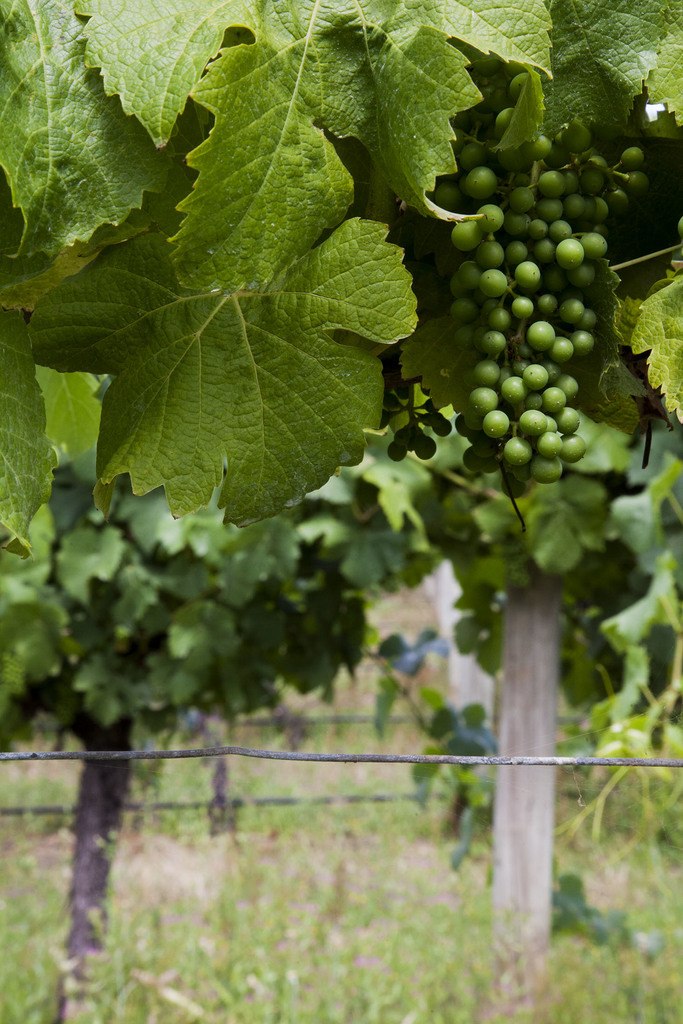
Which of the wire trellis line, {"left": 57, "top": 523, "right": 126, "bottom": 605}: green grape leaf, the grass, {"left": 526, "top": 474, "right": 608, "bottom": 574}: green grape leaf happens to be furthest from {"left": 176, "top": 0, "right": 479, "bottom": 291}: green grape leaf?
{"left": 57, "top": 523, "right": 126, "bottom": 605}: green grape leaf

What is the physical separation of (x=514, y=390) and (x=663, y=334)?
7cm

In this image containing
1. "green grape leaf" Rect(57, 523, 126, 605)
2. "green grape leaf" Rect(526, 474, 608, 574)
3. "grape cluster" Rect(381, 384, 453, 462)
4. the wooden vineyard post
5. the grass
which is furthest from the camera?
the grass

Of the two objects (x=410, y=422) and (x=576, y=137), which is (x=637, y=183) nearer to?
(x=576, y=137)

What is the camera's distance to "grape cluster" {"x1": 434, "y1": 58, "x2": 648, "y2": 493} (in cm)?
37

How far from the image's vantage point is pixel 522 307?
38cm

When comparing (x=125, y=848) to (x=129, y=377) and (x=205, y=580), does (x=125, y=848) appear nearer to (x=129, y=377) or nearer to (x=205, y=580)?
(x=205, y=580)

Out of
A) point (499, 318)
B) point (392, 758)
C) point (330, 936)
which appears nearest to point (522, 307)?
point (499, 318)

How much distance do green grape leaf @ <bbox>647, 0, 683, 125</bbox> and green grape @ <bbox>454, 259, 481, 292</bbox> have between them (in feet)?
0.30

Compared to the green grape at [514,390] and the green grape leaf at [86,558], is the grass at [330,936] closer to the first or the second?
the green grape leaf at [86,558]

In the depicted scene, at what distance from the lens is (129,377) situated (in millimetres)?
419

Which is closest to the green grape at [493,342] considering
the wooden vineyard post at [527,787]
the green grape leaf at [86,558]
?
the wooden vineyard post at [527,787]

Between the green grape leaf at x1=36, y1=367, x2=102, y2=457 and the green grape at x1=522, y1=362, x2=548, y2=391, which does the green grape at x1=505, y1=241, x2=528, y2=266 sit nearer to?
the green grape at x1=522, y1=362, x2=548, y2=391

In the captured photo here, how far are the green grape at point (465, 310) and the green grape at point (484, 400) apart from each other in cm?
3

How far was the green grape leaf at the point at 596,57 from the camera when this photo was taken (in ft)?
1.21
